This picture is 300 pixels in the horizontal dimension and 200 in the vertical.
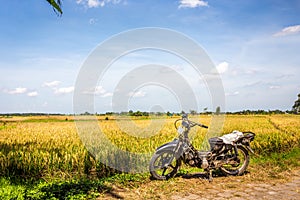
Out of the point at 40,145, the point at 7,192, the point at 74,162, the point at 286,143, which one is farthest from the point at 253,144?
the point at 7,192

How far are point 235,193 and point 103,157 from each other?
3.45m

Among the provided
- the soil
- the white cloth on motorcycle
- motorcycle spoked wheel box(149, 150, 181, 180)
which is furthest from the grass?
the white cloth on motorcycle

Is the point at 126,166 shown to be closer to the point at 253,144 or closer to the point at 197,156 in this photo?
the point at 197,156

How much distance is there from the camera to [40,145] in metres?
8.55

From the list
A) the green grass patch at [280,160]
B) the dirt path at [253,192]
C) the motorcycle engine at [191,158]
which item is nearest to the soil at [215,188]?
the dirt path at [253,192]

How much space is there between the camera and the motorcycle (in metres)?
6.48

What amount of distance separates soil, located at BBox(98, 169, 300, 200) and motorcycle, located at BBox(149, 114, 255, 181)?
0.82ft

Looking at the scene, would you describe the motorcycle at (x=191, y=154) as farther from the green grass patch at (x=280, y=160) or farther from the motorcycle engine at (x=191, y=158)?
the green grass patch at (x=280, y=160)

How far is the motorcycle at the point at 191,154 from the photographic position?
21.2ft

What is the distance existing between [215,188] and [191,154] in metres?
0.96

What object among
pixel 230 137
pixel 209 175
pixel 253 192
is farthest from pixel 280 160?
pixel 253 192

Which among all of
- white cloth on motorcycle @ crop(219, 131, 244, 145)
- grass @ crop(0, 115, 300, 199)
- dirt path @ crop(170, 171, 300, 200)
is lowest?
dirt path @ crop(170, 171, 300, 200)

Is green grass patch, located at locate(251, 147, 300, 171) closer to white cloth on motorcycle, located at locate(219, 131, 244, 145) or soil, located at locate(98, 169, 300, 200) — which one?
soil, located at locate(98, 169, 300, 200)

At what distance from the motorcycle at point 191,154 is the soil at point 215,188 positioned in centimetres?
25
